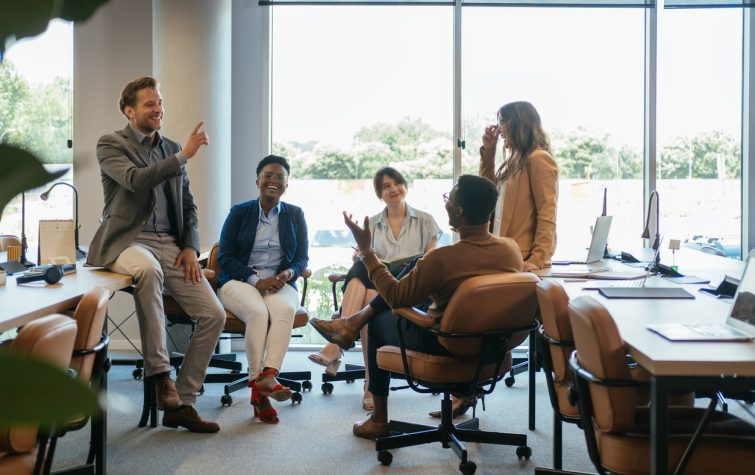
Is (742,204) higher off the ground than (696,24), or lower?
lower

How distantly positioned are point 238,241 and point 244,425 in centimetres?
115

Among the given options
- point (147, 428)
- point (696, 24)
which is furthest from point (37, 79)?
point (696, 24)

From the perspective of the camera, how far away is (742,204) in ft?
20.5

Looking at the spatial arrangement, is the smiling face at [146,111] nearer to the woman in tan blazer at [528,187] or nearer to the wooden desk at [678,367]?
the woman in tan blazer at [528,187]

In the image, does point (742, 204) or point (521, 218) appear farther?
point (742, 204)

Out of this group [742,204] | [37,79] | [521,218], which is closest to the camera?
[521,218]

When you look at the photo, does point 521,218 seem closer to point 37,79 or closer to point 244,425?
point 244,425

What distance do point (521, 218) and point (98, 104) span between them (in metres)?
3.55

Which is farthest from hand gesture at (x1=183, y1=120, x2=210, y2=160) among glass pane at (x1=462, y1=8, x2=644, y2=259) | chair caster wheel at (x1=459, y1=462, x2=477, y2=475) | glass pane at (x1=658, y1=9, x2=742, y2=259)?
glass pane at (x1=658, y1=9, x2=742, y2=259)

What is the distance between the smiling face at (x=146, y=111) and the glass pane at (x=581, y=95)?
2818 millimetres

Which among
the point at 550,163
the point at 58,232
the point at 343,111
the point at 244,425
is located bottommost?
the point at 244,425

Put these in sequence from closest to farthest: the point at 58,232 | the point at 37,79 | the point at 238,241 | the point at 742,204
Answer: the point at 58,232, the point at 238,241, the point at 37,79, the point at 742,204

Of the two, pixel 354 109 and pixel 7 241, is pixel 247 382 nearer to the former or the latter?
pixel 7 241

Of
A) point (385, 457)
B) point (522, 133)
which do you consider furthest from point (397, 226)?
point (385, 457)
